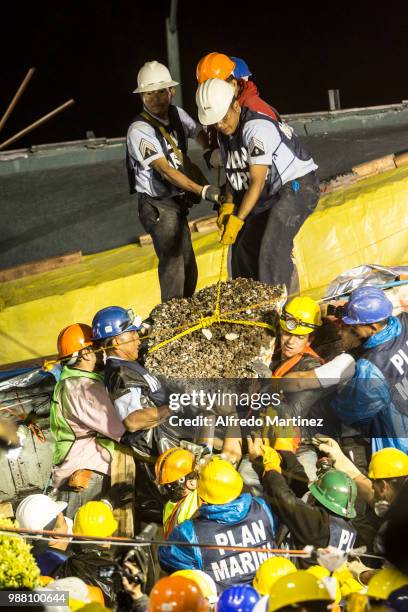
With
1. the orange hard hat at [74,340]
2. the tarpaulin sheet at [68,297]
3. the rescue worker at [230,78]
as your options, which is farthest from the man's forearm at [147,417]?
the rescue worker at [230,78]

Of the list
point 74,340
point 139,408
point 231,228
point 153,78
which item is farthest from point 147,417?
point 153,78

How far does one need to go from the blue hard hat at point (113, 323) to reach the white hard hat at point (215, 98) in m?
1.50

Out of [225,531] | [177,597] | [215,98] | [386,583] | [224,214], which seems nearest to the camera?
[386,583]

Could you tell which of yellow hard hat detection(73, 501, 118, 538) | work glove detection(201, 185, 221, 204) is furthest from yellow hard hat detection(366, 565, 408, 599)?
work glove detection(201, 185, 221, 204)

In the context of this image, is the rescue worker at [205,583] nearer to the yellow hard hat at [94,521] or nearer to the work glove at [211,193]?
the yellow hard hat at [94,521]

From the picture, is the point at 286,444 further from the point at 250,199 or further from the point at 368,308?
the point at 250,199

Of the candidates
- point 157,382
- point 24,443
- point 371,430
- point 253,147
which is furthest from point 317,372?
point 24,443

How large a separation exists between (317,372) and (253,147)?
171cm

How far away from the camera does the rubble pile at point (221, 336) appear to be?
23.3ft

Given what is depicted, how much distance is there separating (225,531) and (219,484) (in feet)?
0.89

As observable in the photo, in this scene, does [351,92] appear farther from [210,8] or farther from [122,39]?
[122,39]

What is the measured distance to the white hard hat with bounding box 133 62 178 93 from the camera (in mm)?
8086

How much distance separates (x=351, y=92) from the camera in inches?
483

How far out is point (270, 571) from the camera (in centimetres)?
579
